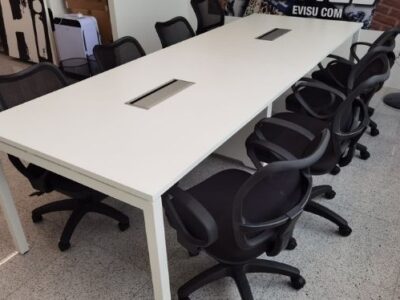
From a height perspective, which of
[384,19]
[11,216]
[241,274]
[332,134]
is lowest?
[241,274]

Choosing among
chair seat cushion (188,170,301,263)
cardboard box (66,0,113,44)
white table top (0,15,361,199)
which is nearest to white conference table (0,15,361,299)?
white table top (0,15,361,199)

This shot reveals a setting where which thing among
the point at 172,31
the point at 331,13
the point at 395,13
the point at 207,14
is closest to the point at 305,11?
the point at 331,13

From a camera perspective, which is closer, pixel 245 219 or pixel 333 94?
pixel 245 219

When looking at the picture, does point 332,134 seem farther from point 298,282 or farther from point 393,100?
point 393,100

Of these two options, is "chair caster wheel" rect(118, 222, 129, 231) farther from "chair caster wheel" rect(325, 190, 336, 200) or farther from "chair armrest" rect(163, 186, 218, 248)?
→ "chair caster wheel" rect(325, 190, 336, 200)

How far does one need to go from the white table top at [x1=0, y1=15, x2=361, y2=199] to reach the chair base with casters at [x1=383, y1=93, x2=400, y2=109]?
3.97ft

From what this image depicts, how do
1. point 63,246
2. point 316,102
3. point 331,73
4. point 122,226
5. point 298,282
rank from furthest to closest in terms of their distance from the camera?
point 331,73, point 316,102, point 122,226, point 63,246, point 298,282

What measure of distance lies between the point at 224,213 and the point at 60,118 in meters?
0.85

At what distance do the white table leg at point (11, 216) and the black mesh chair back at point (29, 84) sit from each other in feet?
1.25

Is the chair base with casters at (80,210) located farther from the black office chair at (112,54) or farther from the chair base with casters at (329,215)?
the chair base with casters at (329,215)

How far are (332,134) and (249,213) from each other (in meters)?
0.64

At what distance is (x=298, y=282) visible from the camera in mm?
1704

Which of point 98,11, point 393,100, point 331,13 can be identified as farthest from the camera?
point 98,11

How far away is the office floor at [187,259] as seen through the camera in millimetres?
1717
